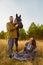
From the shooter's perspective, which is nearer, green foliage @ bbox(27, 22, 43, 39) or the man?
the man

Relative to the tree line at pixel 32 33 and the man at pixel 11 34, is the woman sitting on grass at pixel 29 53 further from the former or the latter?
the tree line at pixel 32 33

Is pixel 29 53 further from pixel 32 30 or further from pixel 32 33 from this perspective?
pixel 32 30

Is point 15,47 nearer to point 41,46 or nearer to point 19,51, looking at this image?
point 19,51

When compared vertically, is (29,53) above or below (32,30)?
below

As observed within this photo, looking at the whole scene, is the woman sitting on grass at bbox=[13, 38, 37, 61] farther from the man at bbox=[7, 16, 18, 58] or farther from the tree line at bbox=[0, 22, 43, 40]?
the tree line at bbox=[0, 22, 43, 40]

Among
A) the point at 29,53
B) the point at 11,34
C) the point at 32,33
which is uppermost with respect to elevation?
the point at 32,33

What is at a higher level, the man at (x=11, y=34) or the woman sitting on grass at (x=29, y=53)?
the man at (x=11, y=34)

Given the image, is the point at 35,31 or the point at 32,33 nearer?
the point at 32,33

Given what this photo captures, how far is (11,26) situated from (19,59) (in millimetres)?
725

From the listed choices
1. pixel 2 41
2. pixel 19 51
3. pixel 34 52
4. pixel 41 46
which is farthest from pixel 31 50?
pixel 2 41

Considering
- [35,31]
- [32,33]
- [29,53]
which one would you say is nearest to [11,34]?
[29,53]

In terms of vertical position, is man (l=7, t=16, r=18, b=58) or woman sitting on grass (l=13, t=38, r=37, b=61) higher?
man (l=7, t=16, r=18, b=58)

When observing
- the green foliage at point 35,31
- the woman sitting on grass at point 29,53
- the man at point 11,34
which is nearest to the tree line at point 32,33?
the green foliage at point 35,31

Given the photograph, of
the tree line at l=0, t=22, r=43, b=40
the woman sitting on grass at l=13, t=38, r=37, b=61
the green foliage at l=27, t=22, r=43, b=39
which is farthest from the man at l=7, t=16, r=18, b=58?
the green foliage at l=27, t=22, r=43, b=39
